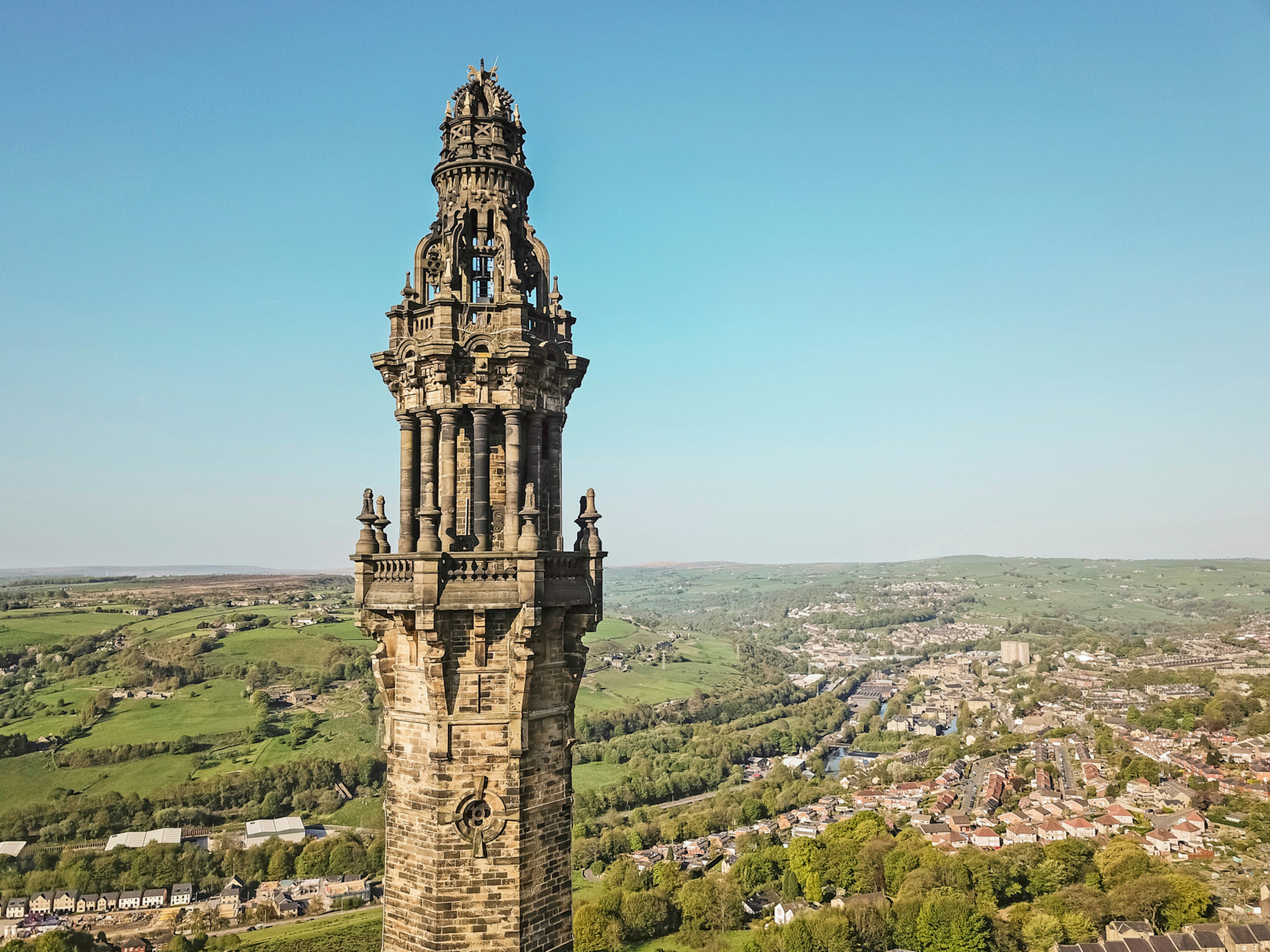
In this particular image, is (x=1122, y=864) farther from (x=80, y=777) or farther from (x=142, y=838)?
(x=80, y=777)

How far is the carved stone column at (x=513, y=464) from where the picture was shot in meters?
14.8

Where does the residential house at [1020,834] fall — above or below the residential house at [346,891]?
above

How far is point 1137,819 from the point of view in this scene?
322 feet

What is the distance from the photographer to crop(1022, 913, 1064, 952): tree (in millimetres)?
63906

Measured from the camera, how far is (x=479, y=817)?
46.9ft

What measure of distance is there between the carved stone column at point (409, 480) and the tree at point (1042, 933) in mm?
69813

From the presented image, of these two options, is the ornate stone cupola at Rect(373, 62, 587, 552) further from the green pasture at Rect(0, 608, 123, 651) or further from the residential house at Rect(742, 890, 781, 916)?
the green pasture at Rect(0, 608, 123, 651)

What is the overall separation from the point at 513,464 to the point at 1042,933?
2802 inches

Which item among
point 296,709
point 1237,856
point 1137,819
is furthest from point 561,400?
point 296,709

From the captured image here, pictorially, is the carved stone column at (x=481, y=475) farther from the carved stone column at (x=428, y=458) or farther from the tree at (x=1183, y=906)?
the tree at (x=1183, y=906)

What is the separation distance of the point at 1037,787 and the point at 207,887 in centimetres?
11259

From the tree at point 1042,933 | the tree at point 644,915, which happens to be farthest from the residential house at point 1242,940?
the tree at point 644,915

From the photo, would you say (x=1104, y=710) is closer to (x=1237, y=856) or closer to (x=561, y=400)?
(x=1237, y=856)

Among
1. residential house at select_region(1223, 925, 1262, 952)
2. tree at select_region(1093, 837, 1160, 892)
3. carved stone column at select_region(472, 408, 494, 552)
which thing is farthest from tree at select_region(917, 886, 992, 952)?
carved stone column at select_region(472, 408, 494, 552)
